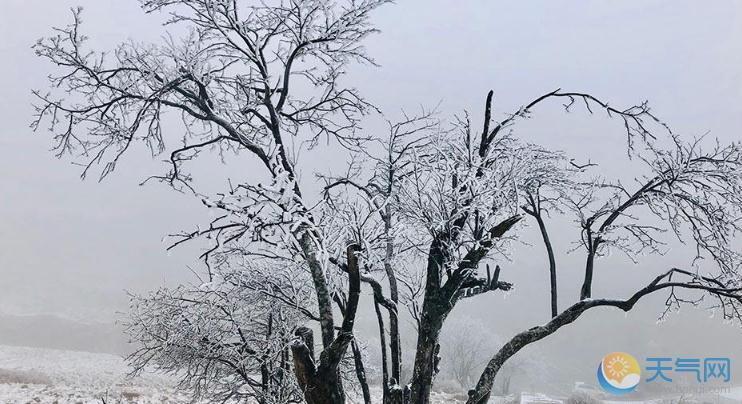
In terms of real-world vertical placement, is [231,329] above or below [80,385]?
above

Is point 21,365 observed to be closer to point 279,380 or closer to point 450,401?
point 450,401

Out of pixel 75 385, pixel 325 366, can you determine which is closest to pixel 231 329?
pixel 325 366

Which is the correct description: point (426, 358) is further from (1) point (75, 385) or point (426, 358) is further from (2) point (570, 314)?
(1) point (75, 385)

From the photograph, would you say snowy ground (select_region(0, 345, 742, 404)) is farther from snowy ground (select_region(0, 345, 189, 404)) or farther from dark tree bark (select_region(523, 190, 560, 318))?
dark tree bark (select_region(523, 190, 560, 318))

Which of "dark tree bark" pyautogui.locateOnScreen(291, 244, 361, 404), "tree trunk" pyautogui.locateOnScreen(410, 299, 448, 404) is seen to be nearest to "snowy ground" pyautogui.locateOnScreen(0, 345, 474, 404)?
"dark tree bark" pyautogui.locateOnScreen(291, 244, 361, 404)

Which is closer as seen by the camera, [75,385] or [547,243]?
[547,243]

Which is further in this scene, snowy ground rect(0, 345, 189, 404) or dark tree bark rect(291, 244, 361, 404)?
snowy ground rect(0, 345, 189, 404)

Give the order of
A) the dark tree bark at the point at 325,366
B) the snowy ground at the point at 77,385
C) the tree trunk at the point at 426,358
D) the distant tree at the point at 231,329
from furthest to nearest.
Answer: the snowy ground at the point at 77,385 < the distant tree at the point at 231,329 < the tree trunk at the point at 426,358 < the dark tree bark at the point at 325,366

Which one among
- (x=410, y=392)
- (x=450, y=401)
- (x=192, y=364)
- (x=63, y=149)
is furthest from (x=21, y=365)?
(x=410, y=392)

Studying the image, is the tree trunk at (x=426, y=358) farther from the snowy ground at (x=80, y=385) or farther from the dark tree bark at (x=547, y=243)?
the snowy ground at (x=80, y=385)

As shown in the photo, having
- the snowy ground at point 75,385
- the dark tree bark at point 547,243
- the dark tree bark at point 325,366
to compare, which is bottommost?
the snowy ground at point 75,385

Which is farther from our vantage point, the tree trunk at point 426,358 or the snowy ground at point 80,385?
the snowy ground at point 80,385

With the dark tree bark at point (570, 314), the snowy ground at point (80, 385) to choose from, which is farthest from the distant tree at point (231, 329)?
the dark tree bark at point (570, 314)

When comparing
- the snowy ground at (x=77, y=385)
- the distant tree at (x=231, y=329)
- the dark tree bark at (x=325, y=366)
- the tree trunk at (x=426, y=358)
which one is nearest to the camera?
the dark tree bark at (x=325, y=366)
